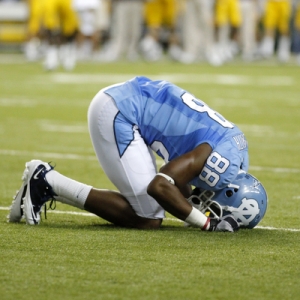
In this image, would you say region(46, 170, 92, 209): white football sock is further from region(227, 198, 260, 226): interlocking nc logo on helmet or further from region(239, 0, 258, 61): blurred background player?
region(239, 0, 258, 61): blurred background player

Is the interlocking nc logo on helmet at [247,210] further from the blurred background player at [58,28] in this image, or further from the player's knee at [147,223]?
the blurred background player at [58,28]

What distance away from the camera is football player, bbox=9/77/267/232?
484 cm

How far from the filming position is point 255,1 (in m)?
21.8

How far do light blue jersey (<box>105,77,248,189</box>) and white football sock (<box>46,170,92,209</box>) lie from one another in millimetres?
329

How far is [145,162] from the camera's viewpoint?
4.93 m

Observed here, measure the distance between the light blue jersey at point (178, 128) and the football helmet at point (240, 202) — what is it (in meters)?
0.11

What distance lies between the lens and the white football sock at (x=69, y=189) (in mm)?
4973

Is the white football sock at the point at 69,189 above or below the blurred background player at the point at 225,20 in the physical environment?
above

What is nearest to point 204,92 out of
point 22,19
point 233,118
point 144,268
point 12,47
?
point 233,118

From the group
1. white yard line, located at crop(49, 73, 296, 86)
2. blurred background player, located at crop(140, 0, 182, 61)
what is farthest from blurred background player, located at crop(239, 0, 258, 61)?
white yard line, located at crop(49, 73, 296, 86)

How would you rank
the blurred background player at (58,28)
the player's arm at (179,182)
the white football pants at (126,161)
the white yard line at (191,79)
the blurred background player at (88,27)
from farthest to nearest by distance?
the blurred background player at (88,27) < the blurred background player at (58,28) < the white yard line at (191,79) < the white football pants at (126,161) < the player's arm at (179,182)

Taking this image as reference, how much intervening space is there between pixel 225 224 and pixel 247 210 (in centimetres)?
15

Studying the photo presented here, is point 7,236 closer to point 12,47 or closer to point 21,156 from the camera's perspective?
point 21,156

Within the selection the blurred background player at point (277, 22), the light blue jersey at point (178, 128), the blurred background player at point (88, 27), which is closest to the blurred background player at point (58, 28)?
the blurred background player at point (88, 27)
